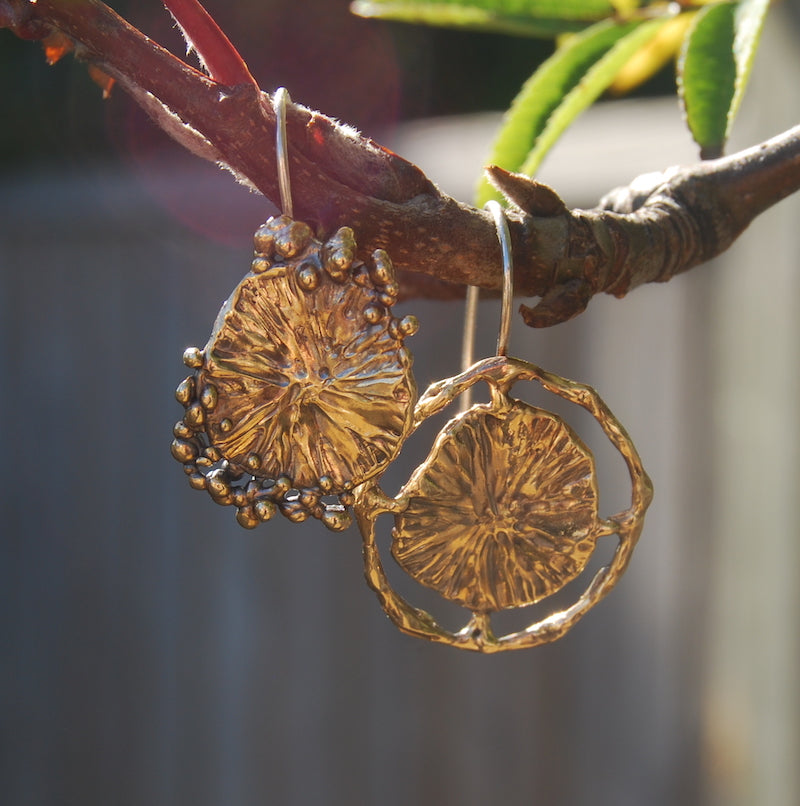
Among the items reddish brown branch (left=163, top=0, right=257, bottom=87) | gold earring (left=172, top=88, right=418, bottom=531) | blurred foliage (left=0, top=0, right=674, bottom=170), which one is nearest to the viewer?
reddish brown branch (left=163, top=0, right=257, bottom=87)

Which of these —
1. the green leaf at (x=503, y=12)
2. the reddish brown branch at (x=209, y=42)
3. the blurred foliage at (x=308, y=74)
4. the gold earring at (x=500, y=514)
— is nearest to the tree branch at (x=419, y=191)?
the reddish brown branch at (x=209, y=42)

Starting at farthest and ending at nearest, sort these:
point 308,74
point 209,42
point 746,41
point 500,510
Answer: point 308,74
point 500,510
point 746,41
point 209,42

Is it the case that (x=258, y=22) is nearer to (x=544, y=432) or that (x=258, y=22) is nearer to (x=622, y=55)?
(x=622, y=55)

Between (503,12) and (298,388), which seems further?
(503,12)

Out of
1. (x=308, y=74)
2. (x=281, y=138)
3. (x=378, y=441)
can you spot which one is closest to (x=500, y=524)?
(x=378, y=441)

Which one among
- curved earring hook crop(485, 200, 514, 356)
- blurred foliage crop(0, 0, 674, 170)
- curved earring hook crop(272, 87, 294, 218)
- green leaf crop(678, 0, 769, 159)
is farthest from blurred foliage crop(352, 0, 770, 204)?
blurred foliage crop(0, 0, 674, 170)

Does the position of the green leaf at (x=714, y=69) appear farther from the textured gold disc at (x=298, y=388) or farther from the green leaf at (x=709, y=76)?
the textured gold disc at (x=298, y=388)

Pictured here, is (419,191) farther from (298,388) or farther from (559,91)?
(559,91)

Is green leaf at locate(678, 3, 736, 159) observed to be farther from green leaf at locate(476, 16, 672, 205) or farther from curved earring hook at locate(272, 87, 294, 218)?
curved earring hook at locate(272, 87, 294, 218)
